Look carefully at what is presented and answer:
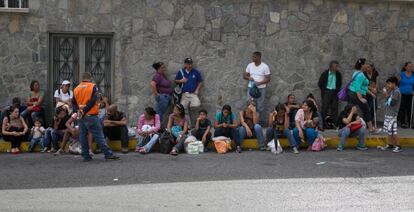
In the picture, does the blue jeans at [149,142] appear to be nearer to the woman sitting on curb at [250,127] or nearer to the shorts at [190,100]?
the woman sitting on curb at [250,127]

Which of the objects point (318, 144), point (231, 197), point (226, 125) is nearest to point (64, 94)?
point (226, 125)

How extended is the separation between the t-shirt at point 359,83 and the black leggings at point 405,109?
1566 mm

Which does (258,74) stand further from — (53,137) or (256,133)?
(53,137)

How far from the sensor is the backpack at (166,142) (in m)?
12.3

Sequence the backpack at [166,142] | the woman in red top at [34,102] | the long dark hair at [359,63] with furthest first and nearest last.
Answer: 1. the long dark hair at [359,63]
2. the woman in red top at [34,102]
3. the backpack at [166,142]

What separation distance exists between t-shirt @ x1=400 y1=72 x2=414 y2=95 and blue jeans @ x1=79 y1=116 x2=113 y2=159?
772 centimetres

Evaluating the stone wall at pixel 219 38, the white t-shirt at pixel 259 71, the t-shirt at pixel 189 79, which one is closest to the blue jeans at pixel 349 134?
the white t-shirt at pixel 259 71

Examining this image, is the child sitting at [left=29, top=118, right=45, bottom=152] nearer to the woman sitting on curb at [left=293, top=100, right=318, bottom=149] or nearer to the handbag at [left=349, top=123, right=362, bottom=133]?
the woman sitting on curb at [left=293, top=100, right=318, bottom=149]

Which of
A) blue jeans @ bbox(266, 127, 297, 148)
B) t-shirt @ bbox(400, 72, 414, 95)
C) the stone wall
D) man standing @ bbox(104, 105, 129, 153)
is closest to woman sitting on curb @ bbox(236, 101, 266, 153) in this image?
blue jeans @ bbox(266, 127, 297, 148)

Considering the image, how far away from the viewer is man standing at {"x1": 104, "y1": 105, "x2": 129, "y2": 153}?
492 inches

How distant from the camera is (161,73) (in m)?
14.3

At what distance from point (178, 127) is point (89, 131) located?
79.6 inches

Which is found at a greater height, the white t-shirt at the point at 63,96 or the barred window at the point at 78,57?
the barred window at the point at 78,57

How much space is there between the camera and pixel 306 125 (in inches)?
504
